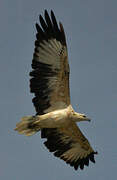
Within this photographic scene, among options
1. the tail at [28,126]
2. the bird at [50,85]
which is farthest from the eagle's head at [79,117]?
the tail at [28,126]

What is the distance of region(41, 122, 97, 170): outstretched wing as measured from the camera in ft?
61.2

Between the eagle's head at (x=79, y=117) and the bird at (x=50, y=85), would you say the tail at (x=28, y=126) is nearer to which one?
the bird at (x=50, y=85)

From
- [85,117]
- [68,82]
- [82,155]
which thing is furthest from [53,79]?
[82,155]

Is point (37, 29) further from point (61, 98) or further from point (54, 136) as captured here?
point (54, 136)

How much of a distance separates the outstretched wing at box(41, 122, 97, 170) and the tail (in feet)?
2.61

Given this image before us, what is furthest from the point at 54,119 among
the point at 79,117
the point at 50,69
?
the point at 50,69

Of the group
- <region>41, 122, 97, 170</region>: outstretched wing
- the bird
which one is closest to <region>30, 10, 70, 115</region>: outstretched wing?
the bird

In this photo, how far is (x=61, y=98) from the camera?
59.3ft

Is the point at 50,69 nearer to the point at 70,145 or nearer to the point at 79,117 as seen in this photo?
the point at 79,117

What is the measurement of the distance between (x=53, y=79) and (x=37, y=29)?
1.67 meters

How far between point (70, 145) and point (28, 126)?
2.13m

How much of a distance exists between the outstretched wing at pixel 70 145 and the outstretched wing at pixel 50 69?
1007 mm

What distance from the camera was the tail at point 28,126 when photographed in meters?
17.7

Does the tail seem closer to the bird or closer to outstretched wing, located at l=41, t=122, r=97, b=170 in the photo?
the bird
